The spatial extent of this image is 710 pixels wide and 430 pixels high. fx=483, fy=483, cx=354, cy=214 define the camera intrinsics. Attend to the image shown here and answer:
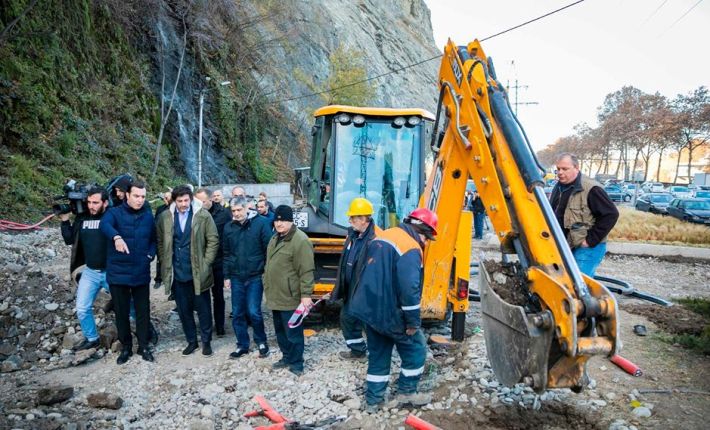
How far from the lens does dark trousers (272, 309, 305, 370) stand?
15.1 ft

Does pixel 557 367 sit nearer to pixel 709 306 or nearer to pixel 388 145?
pixel 388 145

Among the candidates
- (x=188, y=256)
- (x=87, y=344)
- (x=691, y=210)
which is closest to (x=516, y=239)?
(x=188, y=256)

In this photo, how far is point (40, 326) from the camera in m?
5.12

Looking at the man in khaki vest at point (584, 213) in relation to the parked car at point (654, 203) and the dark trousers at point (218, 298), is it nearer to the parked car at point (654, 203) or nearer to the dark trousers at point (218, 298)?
the dark trousers at point (218, 298)

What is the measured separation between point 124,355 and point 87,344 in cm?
47

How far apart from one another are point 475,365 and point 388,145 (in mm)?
2856

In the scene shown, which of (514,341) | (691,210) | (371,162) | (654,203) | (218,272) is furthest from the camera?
(654,203)

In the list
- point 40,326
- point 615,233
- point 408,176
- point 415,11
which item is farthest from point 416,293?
point 415,11

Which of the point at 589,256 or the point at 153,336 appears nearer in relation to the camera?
the point at 589,256

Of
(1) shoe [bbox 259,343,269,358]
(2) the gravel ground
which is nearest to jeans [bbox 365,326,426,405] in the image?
(2) the gravel ground

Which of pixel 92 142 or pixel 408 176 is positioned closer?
pixel 408 176

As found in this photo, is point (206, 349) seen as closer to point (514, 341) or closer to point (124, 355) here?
point (124, 355)

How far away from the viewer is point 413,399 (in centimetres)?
391

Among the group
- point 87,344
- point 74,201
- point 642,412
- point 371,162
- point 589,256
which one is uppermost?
point 371,162
